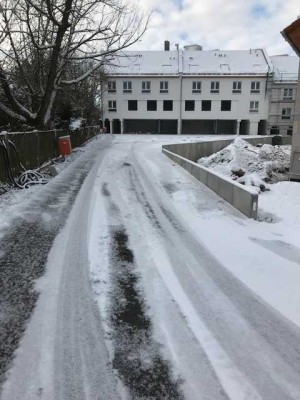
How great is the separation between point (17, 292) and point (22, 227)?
2660mm

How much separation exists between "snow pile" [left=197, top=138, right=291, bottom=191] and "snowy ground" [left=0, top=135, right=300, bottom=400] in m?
9.72

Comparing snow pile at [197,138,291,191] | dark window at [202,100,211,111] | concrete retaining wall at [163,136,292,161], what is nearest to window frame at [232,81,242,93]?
dark window at [202,100,211,111]

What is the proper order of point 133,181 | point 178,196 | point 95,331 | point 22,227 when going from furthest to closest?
1. point 133,181
2. point 178,196
3. point 22,227
4. point 95,331

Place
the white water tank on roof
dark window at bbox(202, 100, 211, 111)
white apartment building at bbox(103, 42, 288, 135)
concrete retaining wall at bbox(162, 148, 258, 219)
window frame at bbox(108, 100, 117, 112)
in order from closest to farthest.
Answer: concrete retaining wall at bbox(162, 148, 258, 219) < white apartment building at bbox(103, 42, 288, 135) < dark window at bbox(202, 100, 211, 111) < window frame at bbox(108, 100, 117, 112) < the white water tank on roof

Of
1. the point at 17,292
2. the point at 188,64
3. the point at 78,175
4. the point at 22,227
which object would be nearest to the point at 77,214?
the point at 22,227

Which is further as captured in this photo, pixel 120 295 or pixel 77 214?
pixel 77 214

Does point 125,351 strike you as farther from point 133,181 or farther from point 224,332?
point 133,181

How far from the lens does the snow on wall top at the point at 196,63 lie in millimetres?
49562

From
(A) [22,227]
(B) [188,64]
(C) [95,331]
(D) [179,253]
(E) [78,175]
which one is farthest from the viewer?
(B) [188,64]

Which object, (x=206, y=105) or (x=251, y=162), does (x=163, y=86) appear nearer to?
(x=206, y=105)

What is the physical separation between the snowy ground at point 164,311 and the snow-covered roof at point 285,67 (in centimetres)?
4664

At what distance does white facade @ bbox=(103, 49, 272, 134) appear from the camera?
49344mm

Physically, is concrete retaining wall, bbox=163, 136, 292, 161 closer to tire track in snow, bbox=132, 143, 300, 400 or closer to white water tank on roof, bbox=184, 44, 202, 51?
tire track in snow, bbox=132, 143, 300, 400

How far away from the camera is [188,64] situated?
167 feet
